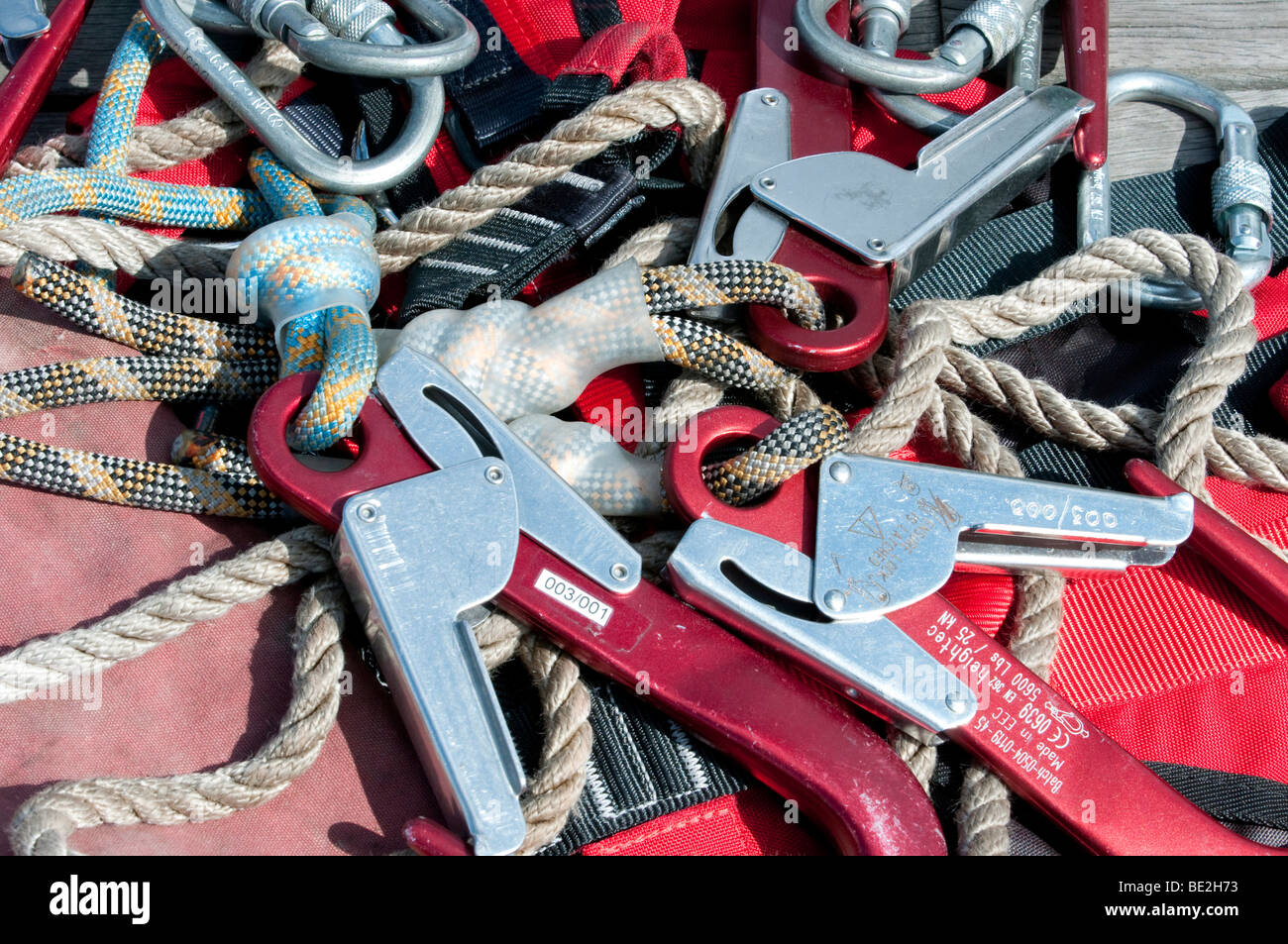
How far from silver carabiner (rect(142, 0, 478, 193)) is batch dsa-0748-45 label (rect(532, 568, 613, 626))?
546 mm

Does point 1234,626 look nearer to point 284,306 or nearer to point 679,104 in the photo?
point 679,104

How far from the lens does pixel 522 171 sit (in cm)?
128

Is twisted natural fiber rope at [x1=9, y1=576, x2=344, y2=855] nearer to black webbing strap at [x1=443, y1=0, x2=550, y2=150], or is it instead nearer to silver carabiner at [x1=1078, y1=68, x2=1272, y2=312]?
black webbing strap at [x1=443, y1=0, x2=550, y2=150]

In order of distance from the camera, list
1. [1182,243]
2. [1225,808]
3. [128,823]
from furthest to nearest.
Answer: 1. [1182,243]
2. [1225,808]
3. [128,823]

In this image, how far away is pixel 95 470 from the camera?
110cm

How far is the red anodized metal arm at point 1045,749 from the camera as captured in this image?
101 centimetres

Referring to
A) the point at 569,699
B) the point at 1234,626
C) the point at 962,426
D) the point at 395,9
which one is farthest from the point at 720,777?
the point at 395,9

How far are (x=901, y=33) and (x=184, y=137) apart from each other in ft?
2.99

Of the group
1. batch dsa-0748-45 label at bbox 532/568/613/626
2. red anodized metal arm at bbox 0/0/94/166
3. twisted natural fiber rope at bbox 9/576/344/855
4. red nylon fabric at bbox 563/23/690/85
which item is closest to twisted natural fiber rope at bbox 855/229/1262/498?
batch dsa-0748-45 label at bbox 532/568/613/626

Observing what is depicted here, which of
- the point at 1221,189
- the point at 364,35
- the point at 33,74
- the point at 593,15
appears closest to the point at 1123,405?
the point at 1221,189

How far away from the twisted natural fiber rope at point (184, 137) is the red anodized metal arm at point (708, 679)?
0.49 metres

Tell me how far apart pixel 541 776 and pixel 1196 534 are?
2.26ft

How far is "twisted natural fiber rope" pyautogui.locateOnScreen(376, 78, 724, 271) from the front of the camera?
1.28 meters

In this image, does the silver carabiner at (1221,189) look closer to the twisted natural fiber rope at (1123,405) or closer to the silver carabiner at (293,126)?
the twisted natural fiber rope at (1123,405)
